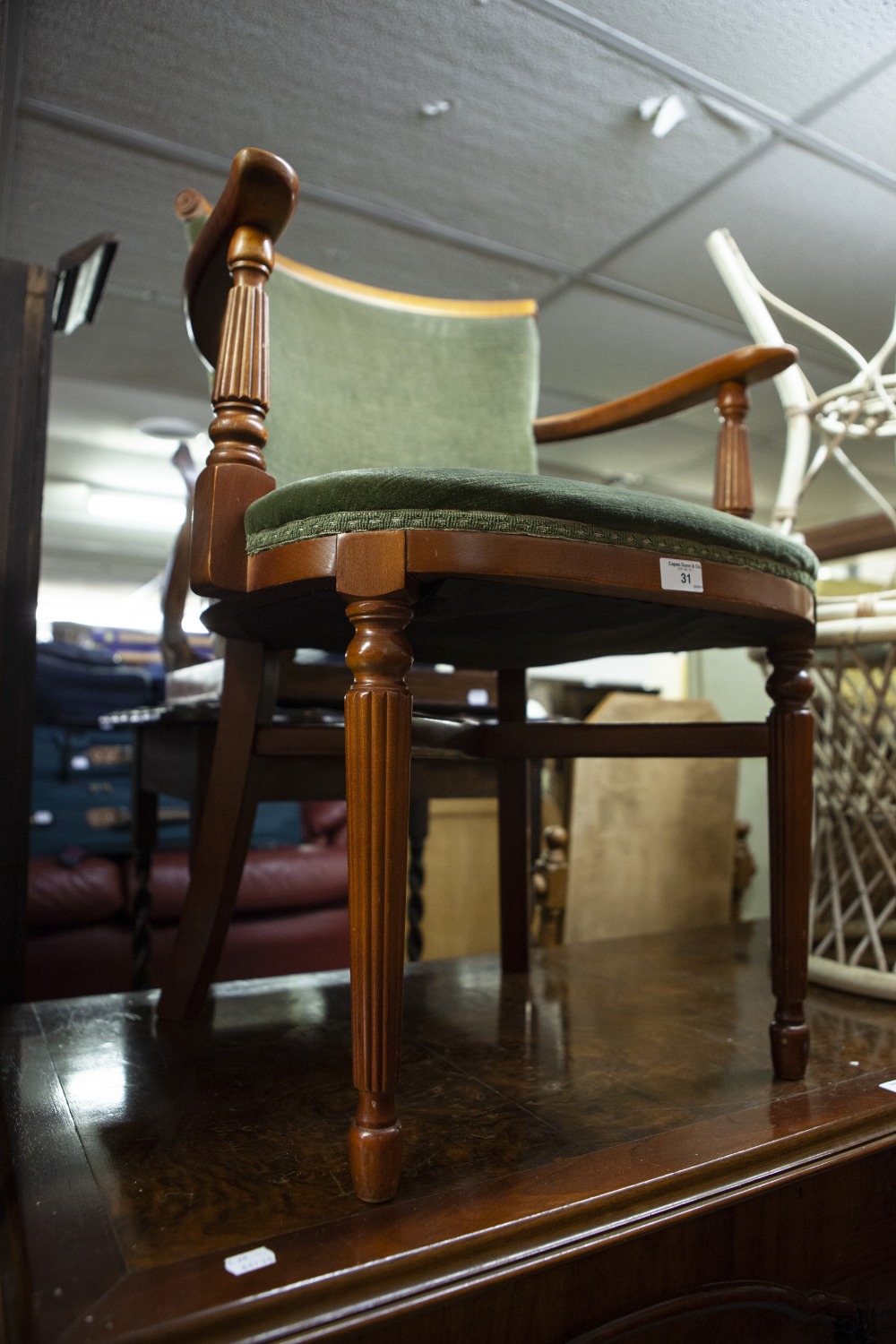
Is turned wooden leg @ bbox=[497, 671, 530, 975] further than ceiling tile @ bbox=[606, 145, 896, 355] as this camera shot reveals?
No

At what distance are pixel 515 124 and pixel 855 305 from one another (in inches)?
44.4

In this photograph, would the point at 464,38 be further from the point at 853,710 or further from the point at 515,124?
the point at 853,710

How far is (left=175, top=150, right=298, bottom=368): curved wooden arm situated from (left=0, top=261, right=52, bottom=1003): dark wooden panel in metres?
0.37

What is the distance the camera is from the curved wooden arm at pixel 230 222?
660mm

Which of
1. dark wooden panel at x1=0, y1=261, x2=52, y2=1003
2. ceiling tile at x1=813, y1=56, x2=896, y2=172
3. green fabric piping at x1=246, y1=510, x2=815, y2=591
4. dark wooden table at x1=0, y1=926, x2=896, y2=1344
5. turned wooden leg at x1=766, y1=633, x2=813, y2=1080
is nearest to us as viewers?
dark wooden table at x1=0, y1=926, x2=896, y2=1344

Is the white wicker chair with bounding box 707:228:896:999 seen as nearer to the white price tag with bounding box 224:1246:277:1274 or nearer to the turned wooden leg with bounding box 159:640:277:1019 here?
the turned wooden leg with bounding box 159:640:277:1019

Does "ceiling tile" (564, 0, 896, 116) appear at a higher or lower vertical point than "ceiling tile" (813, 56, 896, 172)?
lower

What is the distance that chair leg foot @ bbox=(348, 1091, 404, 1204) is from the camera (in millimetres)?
554

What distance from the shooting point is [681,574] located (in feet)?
2.20

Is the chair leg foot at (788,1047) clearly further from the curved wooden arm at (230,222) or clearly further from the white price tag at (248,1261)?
the curved wooden arm at (230,222)

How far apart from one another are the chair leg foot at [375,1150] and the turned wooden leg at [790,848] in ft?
1.21

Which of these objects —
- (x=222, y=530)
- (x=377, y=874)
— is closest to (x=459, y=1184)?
(x=377, y=874)

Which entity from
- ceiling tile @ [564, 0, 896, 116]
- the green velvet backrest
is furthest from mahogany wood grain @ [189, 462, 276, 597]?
ceiling tile @ [564, 0, 896, 116]

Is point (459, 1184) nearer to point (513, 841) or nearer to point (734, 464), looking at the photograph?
point (513, 841)
